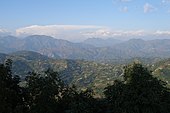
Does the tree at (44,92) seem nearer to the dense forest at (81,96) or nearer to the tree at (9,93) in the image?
the dense forest at (81,96)

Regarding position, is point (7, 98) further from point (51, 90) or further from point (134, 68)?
point (134, 68)

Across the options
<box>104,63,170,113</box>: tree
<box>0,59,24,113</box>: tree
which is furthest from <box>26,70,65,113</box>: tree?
<box>104,63,170,113</box>: tree

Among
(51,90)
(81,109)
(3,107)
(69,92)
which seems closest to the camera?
(3,107)

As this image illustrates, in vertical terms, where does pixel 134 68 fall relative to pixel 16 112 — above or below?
above

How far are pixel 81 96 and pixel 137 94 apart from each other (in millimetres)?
9537

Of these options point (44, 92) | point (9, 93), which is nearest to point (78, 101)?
point (44, 92)

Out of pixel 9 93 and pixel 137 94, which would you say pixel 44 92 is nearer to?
pixel 9 93

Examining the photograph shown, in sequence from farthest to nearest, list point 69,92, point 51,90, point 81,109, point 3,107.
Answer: point 69,92
point 51,90
point 81,109
point 3,107

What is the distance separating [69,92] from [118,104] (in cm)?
950

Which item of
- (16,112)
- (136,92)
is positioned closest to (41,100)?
(16,112)

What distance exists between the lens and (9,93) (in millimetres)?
44906

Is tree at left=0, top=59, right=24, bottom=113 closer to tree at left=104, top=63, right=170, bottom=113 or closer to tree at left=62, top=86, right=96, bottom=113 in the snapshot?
tree at left=62, top=86, right=96, bottom=113

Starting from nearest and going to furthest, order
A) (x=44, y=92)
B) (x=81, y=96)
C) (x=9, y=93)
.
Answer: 1. (x=9, y=93)
2. (x=44, y=92)
3. (x=81, y=96)

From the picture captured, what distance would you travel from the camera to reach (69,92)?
49.4 meters
